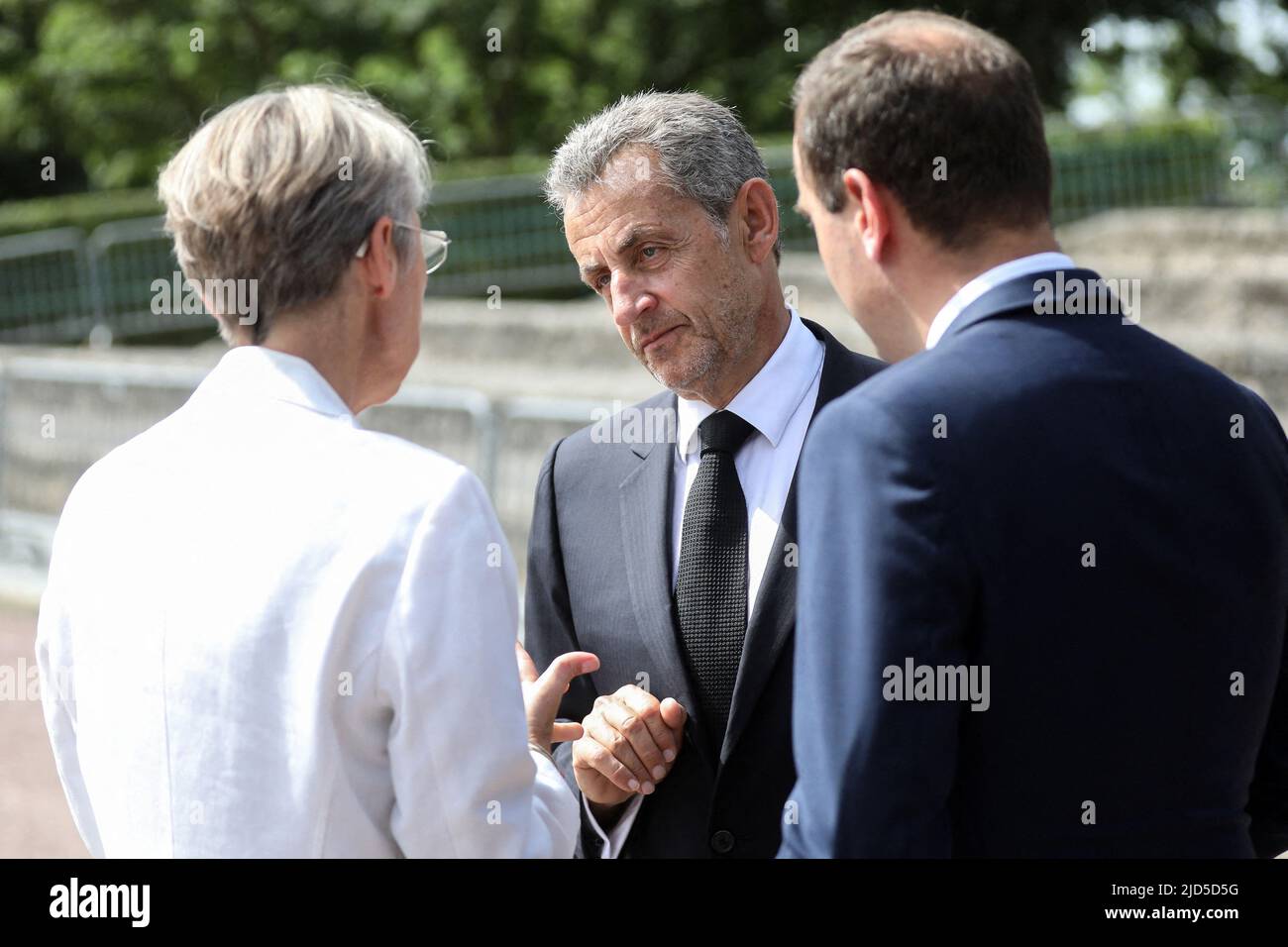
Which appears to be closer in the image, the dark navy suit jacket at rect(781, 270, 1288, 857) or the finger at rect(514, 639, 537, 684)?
the dark navy suit jacket at rect(781, 270, 1288, 857)

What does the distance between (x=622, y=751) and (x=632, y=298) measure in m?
0.90

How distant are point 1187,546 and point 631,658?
46.6 inches

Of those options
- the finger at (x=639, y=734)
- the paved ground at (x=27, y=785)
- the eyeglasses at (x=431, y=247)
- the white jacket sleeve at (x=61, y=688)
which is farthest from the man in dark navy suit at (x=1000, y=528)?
the paved ground at (x=27, y=785)

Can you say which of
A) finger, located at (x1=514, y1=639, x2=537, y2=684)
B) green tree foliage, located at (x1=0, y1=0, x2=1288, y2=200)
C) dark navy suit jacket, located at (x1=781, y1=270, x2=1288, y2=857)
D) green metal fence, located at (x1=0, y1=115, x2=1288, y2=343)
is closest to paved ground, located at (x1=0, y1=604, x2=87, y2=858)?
finger, located at (x1=514, y1=639, x2=537, y2=684)

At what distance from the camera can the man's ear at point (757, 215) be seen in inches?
119

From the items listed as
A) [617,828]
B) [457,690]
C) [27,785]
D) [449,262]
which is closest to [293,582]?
[457,690]

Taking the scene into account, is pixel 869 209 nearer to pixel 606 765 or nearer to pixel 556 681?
pixel 556 681

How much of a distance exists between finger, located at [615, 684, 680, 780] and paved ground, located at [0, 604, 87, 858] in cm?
299

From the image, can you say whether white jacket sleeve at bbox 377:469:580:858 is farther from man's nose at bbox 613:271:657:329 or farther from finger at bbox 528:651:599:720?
man's nose at bbox 613:271:657:329

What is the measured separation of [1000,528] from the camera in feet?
6.21

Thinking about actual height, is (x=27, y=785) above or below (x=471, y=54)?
below

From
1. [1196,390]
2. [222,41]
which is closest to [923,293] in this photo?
[1196,390]

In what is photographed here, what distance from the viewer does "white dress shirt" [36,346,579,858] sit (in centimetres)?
199
